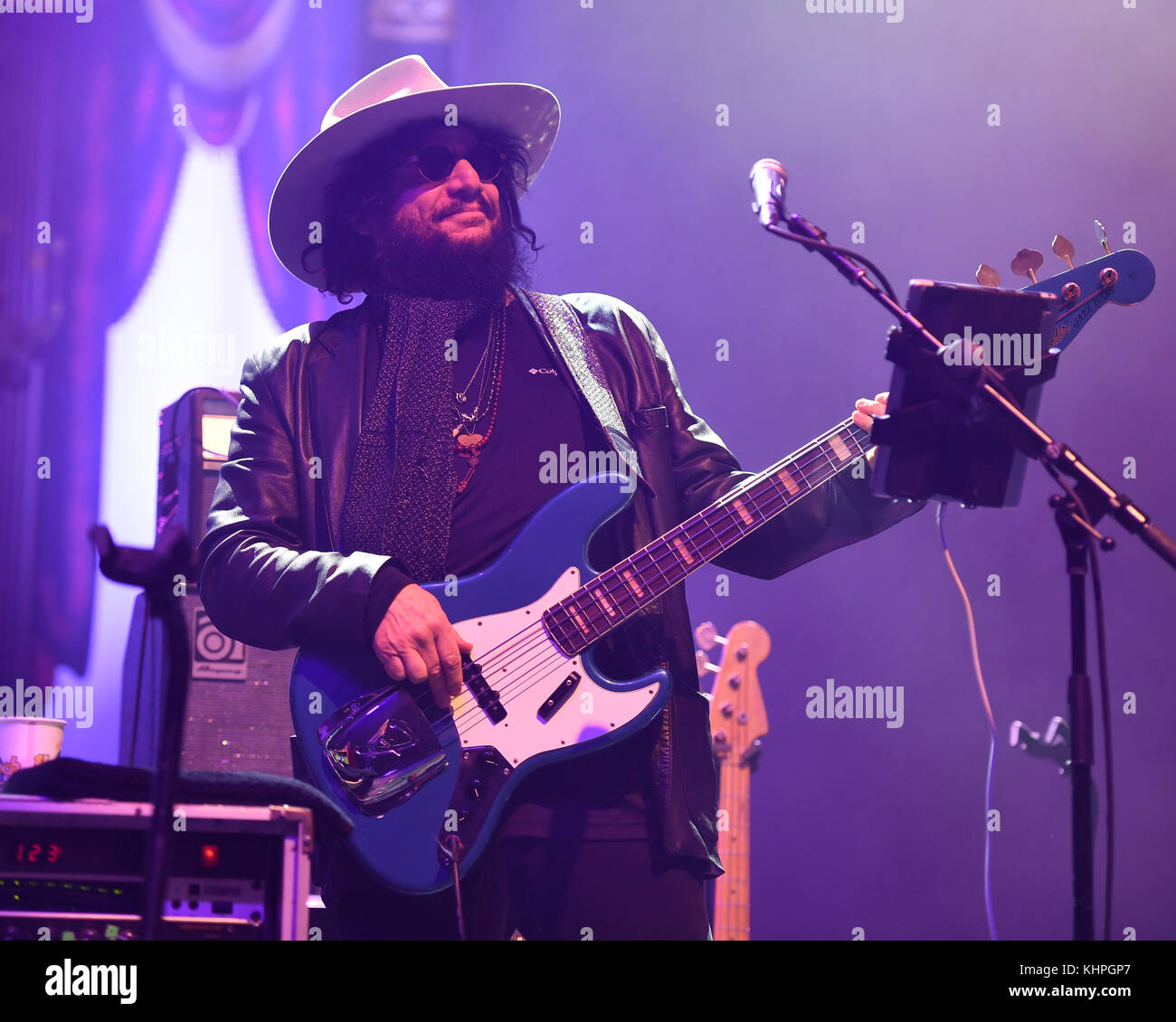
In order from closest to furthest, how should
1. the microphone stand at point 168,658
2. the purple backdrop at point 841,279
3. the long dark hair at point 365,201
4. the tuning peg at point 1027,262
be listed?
the microphone stand at point 168,658 → the tuning peg at point 1027,262 → the long dark hair at point 365,201 → the purple backdrop at point 841,279

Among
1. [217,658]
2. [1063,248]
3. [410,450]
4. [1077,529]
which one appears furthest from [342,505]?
[1063,248]

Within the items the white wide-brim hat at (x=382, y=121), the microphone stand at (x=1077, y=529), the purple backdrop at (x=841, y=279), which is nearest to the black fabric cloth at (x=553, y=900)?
the microphone stand at (x=1077, y=529)

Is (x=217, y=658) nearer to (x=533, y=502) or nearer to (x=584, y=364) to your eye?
(x=533, y=502)

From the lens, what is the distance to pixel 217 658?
309 cm

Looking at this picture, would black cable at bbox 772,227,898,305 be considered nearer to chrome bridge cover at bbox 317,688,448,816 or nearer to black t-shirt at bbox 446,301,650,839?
black t-shirt at bbox 446,301,650,839

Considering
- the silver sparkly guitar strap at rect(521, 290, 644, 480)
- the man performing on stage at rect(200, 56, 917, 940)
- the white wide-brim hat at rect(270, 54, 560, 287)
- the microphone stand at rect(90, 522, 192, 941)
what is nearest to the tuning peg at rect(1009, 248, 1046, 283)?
the man performing on stage at rect(200, 56, 917, 940)

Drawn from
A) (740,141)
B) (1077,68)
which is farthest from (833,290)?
(1077,68)

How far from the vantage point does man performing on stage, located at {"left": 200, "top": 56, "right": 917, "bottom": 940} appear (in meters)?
2.18

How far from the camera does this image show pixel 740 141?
13.4 ft

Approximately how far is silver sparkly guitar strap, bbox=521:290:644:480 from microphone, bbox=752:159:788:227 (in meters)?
0.58

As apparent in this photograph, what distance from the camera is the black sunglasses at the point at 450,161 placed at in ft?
8.92

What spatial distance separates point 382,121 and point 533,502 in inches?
40.3

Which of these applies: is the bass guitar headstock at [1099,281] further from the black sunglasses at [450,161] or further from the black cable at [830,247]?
the black sunglasses at [450,161]
